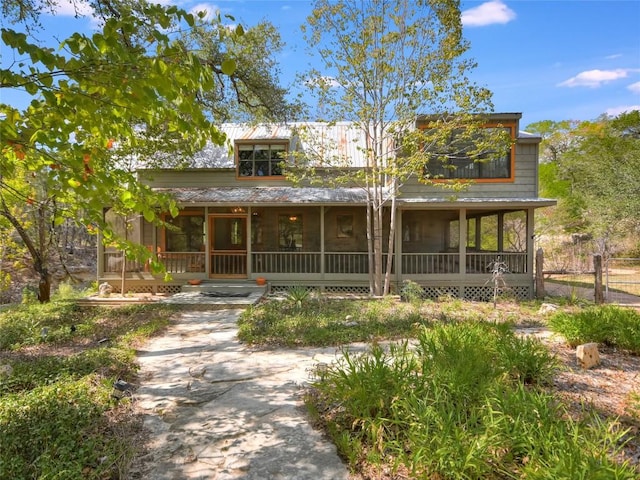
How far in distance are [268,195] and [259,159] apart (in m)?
2.33

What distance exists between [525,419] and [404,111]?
9.54 metres

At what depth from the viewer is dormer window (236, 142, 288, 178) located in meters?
14.7

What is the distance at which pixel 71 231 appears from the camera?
24906 millimetres

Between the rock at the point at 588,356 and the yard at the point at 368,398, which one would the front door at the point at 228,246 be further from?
the rock at the point at 588,356

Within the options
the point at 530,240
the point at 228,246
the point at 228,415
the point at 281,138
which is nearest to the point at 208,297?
the point at 228,246

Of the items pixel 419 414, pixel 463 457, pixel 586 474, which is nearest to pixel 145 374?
pixel 419 414

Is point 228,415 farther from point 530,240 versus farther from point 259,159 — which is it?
point 530,240

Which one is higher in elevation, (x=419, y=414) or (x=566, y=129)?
(x=566, y=129)

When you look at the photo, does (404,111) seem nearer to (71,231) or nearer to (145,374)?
(145,374)

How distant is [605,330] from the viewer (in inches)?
239

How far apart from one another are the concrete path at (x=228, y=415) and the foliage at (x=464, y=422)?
1.16ft

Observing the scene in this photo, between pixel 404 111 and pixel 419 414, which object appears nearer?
pixel 419 414

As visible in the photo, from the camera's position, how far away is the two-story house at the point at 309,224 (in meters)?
12.8

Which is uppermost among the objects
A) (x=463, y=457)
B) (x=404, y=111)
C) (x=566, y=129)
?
(x=566, y=129)
